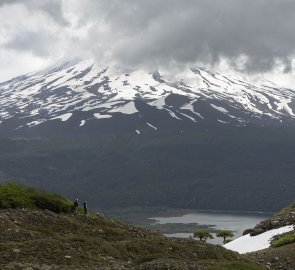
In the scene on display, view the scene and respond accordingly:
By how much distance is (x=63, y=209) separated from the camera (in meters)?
28.7

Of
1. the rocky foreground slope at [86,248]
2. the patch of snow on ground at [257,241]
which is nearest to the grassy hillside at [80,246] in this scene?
the rocky foreground slope at [86,248]

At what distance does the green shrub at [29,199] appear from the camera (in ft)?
88.9

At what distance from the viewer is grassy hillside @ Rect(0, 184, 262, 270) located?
725 inches

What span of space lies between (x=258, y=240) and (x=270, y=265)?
13.3 metres

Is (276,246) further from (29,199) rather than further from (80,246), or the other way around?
(80,246)

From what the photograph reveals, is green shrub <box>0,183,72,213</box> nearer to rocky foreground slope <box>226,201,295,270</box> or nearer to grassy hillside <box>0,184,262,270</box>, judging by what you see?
grassy hillside <box>0,184,262,270</box>

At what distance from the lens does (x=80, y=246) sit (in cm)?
2025

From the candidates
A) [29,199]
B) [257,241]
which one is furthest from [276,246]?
[29,199]

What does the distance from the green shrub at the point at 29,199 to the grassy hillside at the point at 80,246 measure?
0.05 metres

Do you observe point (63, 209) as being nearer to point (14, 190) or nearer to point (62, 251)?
point (14, 190)

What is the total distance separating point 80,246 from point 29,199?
851 centimetres

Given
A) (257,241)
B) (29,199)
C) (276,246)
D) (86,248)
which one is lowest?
(257,241)

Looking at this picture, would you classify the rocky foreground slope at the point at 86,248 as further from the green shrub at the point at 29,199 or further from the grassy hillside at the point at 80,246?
the green shrub at the point at 29,199

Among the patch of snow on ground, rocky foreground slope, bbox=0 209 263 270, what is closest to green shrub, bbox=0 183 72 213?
rocky foreground slope, bbox=0 209 263 270
